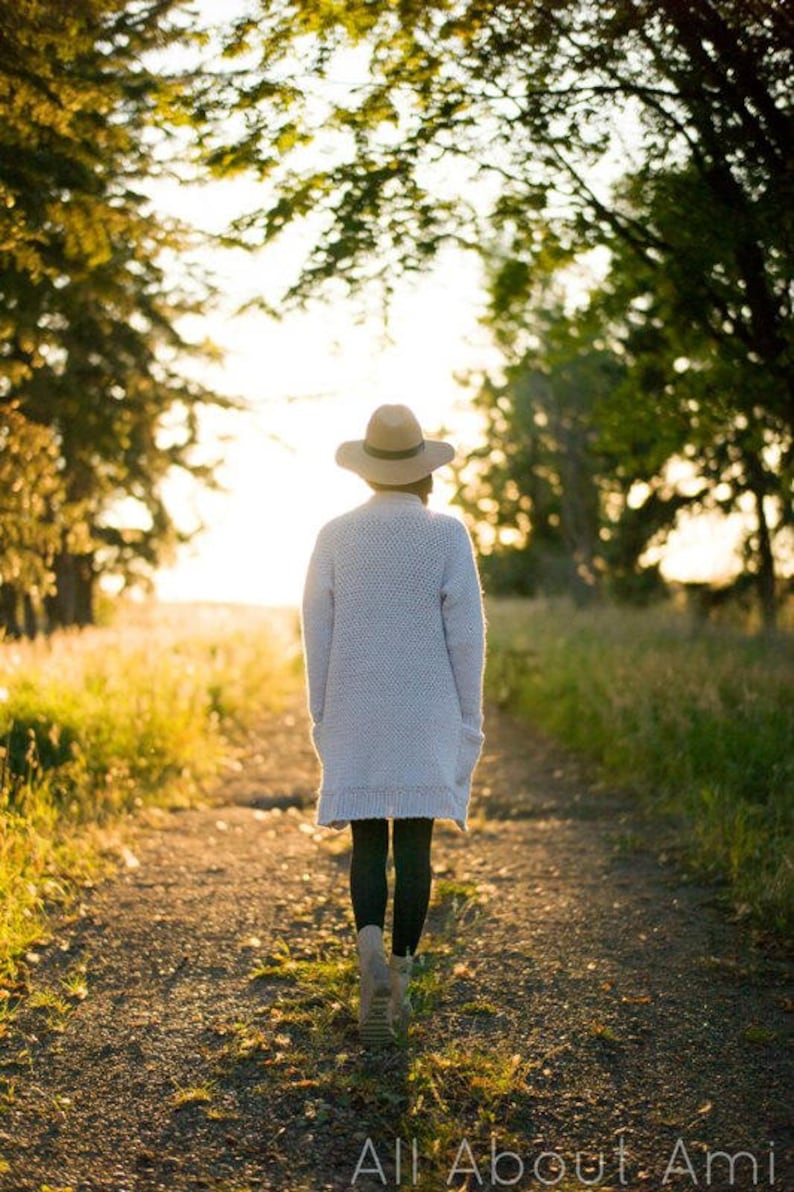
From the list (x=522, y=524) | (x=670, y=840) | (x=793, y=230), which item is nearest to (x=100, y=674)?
(x=670, y=840)

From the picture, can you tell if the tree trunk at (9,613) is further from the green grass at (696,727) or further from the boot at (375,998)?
the boot at (375,998)

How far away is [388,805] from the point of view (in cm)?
451

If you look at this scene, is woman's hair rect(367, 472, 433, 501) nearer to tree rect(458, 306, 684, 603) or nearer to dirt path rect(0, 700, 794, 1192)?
dirt path rect(0, 700, 794, 1192)

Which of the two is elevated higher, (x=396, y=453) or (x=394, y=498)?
(x=396, y=453)

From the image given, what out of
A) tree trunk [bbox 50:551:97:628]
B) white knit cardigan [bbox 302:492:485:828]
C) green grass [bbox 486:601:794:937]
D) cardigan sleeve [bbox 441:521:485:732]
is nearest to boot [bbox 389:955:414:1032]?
white knit cardigan [bbox 302:492:485:828]

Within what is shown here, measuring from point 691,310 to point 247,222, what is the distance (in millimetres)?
3485

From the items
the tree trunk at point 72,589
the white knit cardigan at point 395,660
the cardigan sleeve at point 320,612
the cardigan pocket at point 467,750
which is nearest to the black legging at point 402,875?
the white knit cardigan at point 395,660

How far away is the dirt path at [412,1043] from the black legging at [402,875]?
417 millimetres

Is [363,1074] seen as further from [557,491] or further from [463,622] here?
[557,491]

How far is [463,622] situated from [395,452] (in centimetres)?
74

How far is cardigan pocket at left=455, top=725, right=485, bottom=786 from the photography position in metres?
4.72

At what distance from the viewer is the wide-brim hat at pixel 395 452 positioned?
15.7 ft

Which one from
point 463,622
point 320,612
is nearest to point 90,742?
point 320,612

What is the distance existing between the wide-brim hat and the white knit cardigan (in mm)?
103
